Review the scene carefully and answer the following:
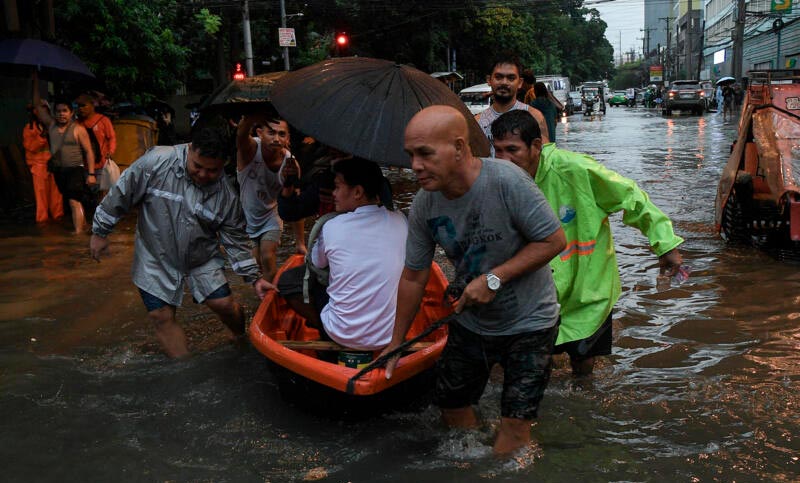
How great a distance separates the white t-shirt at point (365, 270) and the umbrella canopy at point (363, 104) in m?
0.33

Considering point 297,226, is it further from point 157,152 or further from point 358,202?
point 358,202

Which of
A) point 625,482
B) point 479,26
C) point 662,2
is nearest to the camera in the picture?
point 625,482

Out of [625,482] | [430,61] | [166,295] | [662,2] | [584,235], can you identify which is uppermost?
[662,2]

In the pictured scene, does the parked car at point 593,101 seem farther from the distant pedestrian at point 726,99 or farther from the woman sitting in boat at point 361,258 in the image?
the woman sitting in boat at point 361,258

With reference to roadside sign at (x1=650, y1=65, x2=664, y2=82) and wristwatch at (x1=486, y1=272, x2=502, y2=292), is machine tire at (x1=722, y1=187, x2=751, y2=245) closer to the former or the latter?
wristwatch at (x1=486, y1=272, x2=502, y2=292)

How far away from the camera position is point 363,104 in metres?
4.23

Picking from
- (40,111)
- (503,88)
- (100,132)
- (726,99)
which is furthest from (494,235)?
(726,99)

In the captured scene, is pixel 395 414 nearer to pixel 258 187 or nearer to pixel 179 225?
pixel 179 225

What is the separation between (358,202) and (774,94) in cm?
623

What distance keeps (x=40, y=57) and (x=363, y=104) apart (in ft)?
26.8

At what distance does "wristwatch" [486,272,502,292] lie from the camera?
10.4ft

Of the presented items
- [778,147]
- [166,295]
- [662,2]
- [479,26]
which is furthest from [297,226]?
[662,2]

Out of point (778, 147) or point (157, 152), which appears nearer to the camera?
point (157, 152)

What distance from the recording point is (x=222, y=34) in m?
30.0
